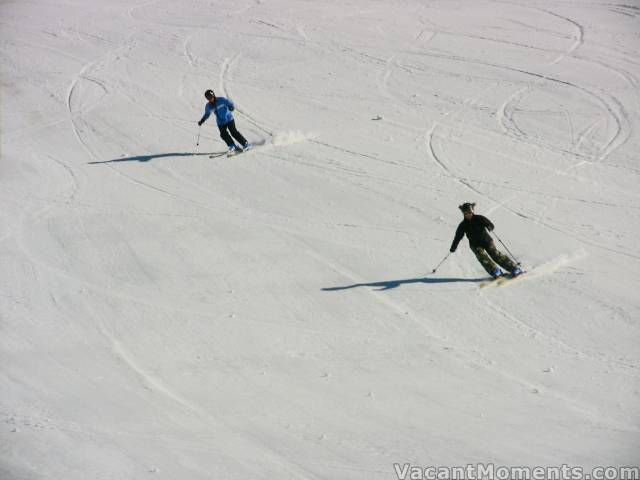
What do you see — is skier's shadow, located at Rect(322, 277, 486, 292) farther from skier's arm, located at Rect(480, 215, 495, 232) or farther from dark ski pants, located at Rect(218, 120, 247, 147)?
dark ski pants, located at Rect(218, 120, 247, 147)

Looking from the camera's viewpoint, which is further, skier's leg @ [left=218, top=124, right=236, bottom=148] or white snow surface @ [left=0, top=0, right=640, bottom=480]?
skier's leg @ [left=218, top=124, right=236, bottom=148]

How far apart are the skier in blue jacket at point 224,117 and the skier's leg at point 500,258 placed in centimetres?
620

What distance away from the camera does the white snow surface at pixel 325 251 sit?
26.1 ft

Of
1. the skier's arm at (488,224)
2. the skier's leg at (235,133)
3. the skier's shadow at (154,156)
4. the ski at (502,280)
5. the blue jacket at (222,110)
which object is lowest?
the skier's shadow at (154,156)

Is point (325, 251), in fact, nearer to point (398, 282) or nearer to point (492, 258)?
point (398, 282)

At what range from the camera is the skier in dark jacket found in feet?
32.3

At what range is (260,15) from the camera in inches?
859

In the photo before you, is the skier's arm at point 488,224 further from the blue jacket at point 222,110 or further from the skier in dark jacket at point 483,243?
the blue jacket at point 222,110

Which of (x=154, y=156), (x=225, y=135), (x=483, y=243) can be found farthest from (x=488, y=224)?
(x=154, y=156)

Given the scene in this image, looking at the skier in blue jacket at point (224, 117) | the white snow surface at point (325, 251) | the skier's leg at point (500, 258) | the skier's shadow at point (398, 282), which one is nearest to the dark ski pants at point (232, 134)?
the skier in blue jacket at point (224, 117)

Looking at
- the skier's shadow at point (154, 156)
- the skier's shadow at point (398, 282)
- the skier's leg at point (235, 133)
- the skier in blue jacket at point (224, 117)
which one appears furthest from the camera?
the skier's shadow at point (154, 156)

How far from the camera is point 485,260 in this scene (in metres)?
10.1

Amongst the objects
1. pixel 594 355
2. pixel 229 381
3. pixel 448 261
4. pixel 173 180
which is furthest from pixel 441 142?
pixel 229 381

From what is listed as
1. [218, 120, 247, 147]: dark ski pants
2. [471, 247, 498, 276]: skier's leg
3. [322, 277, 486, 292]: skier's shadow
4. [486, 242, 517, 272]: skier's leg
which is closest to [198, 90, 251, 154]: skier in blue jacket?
[218, 120, 247, 147]: dark ski pants
